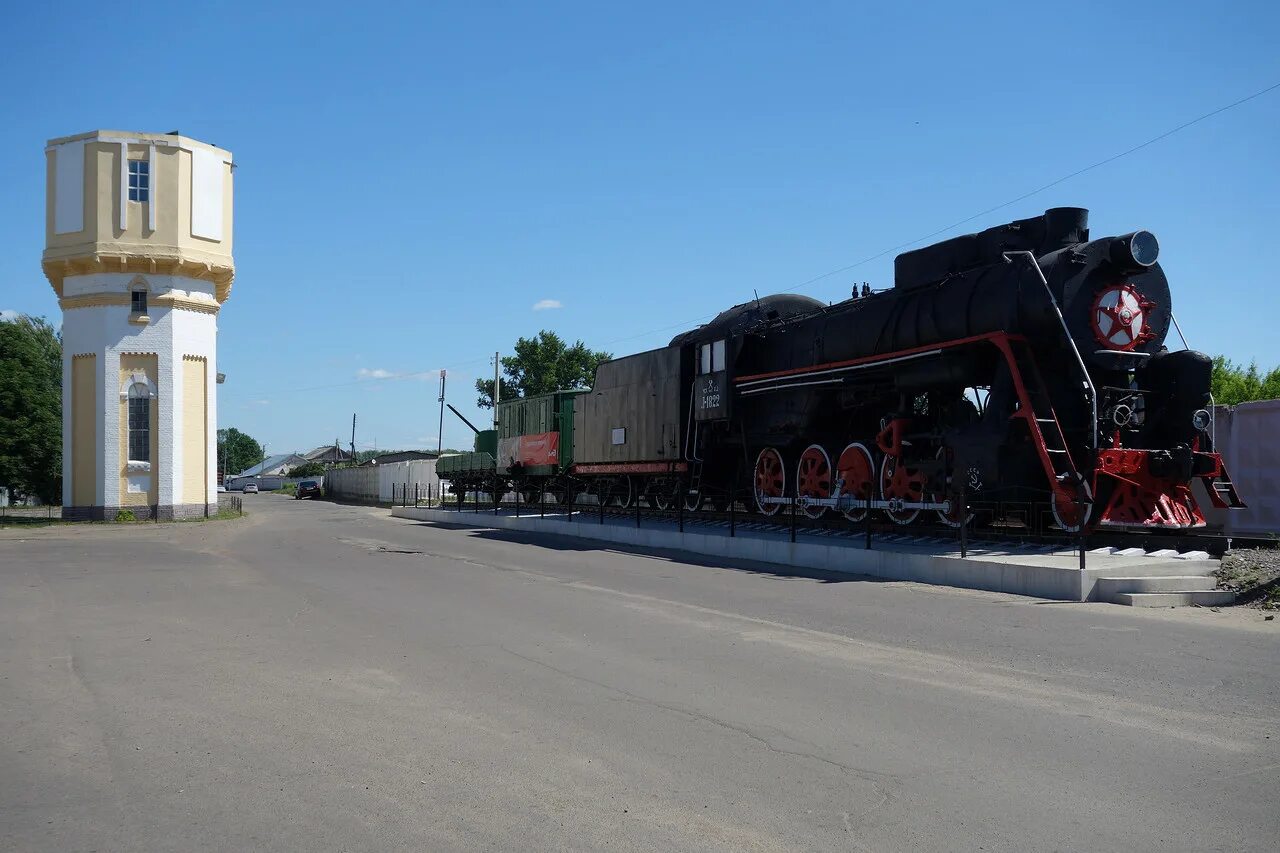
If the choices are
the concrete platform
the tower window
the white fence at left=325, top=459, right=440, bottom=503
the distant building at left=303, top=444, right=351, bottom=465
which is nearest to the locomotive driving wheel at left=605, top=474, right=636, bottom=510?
the concrete platform

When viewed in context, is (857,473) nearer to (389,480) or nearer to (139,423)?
(139,423)

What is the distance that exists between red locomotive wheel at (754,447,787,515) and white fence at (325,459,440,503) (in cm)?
3345

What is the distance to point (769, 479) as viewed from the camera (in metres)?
19.2

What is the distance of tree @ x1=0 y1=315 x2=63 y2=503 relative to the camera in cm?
3100

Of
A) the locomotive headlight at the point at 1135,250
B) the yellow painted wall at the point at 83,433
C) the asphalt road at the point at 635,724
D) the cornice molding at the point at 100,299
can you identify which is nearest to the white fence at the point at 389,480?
the yellow painted wall at the point at 83,433

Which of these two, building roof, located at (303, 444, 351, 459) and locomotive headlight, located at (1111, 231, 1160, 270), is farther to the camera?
building roof, located at (303, 444, 351, 459)

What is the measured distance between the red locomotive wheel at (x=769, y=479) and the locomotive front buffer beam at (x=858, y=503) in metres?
0.25

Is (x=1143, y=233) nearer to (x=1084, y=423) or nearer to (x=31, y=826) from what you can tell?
(x=1084, y=423)

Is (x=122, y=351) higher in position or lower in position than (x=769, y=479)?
higher

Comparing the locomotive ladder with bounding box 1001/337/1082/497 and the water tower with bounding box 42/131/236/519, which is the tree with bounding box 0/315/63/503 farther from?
the locomotive ladder with bounding box 1001/337/1082/497

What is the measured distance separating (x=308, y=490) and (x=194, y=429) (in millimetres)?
43201

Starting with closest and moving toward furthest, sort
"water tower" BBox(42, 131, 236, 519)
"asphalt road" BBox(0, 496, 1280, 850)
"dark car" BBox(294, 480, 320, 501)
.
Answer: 1. "asphalt road" BBox(0, 496, 1280, 850)
2. "water tower" BBox(42, 131, 236, 519)
3. "dark car" BBox(294, 480, 320, 501)

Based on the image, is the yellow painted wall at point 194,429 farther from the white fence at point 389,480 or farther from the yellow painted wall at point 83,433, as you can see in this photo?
the white fence at point 389,480

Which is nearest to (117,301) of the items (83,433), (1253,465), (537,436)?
(83,433)
